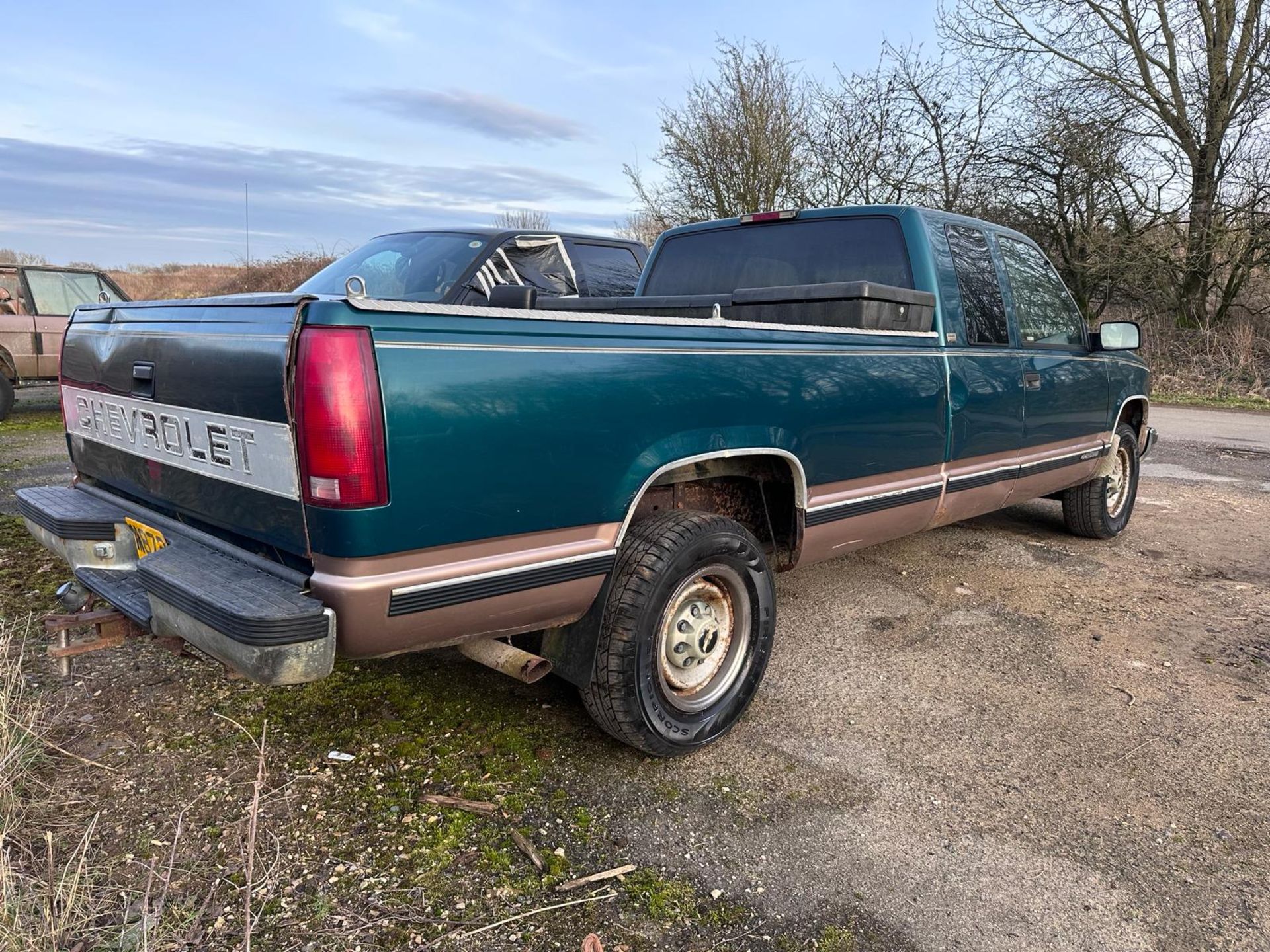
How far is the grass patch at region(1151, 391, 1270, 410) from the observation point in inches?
551

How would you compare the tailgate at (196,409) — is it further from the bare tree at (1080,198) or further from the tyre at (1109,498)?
the bare tree at (1080,198)

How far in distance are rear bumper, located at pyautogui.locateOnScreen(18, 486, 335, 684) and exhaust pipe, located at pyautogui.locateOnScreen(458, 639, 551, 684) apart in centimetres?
58

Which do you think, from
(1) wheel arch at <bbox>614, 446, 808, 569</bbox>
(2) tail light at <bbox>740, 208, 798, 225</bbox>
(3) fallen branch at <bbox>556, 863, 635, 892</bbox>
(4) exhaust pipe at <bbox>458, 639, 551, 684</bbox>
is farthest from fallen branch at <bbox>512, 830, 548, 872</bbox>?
(2) tail light at <bbox>740, 208, 798, 225</bbox>

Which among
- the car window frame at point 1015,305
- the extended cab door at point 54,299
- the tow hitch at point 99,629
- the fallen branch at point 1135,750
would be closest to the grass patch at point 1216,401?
the car window frame at point 1015,305

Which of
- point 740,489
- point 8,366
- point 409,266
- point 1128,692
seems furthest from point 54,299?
point 1128,692

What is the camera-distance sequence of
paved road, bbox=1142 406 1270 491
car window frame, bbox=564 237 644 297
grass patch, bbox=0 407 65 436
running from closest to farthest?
car window frame, bbox=564 237 644 297
paved road, bbox=1142 406 1270 491
grass patch, bbox=0 407 65 436

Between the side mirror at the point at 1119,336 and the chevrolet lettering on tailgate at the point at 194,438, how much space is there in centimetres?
466

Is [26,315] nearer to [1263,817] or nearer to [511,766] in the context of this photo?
[511,766]

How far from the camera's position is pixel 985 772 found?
2824 millimetres

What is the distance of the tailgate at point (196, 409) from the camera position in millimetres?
2129

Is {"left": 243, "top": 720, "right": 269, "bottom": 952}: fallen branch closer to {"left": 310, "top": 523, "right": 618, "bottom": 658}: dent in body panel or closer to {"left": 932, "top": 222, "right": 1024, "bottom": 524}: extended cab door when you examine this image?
{"left": 310, "top": 523, "right": 618, "bottom": 658}: dent in body panel

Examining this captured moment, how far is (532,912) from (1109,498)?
5.20 metres

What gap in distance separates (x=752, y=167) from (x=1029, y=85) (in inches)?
240

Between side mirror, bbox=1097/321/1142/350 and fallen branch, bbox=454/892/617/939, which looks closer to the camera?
fallen branch, bbox=454/892/617/939
